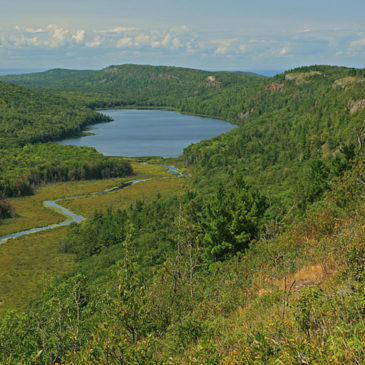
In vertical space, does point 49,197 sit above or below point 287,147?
below

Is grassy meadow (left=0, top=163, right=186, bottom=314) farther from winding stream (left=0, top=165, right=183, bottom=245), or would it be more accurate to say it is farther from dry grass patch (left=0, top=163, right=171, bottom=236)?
winding stream (left=0, top=165, right=183, bottom=245)

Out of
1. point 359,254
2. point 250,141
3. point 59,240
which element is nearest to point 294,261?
point 359,254

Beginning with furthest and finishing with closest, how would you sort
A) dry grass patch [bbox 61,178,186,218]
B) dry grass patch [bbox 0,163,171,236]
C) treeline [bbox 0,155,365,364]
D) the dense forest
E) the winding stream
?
dry grass patch [bbox 61,178,186,218]
dry grass patch [bbox 0,163,171,236]
the winding stream
the dense forest
treeline [bbox 0,155,365,364]

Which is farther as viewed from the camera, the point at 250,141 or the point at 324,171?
the point at 250,141

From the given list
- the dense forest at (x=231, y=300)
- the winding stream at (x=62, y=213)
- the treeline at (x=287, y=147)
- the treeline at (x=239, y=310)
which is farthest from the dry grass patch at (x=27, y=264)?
the treeline at (x=287, y=147)

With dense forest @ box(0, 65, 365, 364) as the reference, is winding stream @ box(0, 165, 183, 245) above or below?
below

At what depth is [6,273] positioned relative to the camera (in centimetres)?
7400

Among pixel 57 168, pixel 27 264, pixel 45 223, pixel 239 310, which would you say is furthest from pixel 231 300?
pixel 57 168

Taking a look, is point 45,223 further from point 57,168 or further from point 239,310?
point 239,310

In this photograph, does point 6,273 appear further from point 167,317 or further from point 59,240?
point 167,317

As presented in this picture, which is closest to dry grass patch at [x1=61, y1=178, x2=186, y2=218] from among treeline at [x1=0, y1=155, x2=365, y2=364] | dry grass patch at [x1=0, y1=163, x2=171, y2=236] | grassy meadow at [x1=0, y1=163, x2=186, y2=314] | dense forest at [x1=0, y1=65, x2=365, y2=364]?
grassy meadow at [x1=0, y1=163, x2=186, y2=314]

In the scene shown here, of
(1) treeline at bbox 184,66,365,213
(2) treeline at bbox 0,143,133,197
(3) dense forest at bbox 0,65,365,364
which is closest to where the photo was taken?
(3) dense forest at bbox 0,65,365,364

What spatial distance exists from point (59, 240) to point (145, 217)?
2263 cm

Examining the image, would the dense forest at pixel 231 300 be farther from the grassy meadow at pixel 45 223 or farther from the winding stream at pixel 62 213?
the winding stream at pixel 62 213
